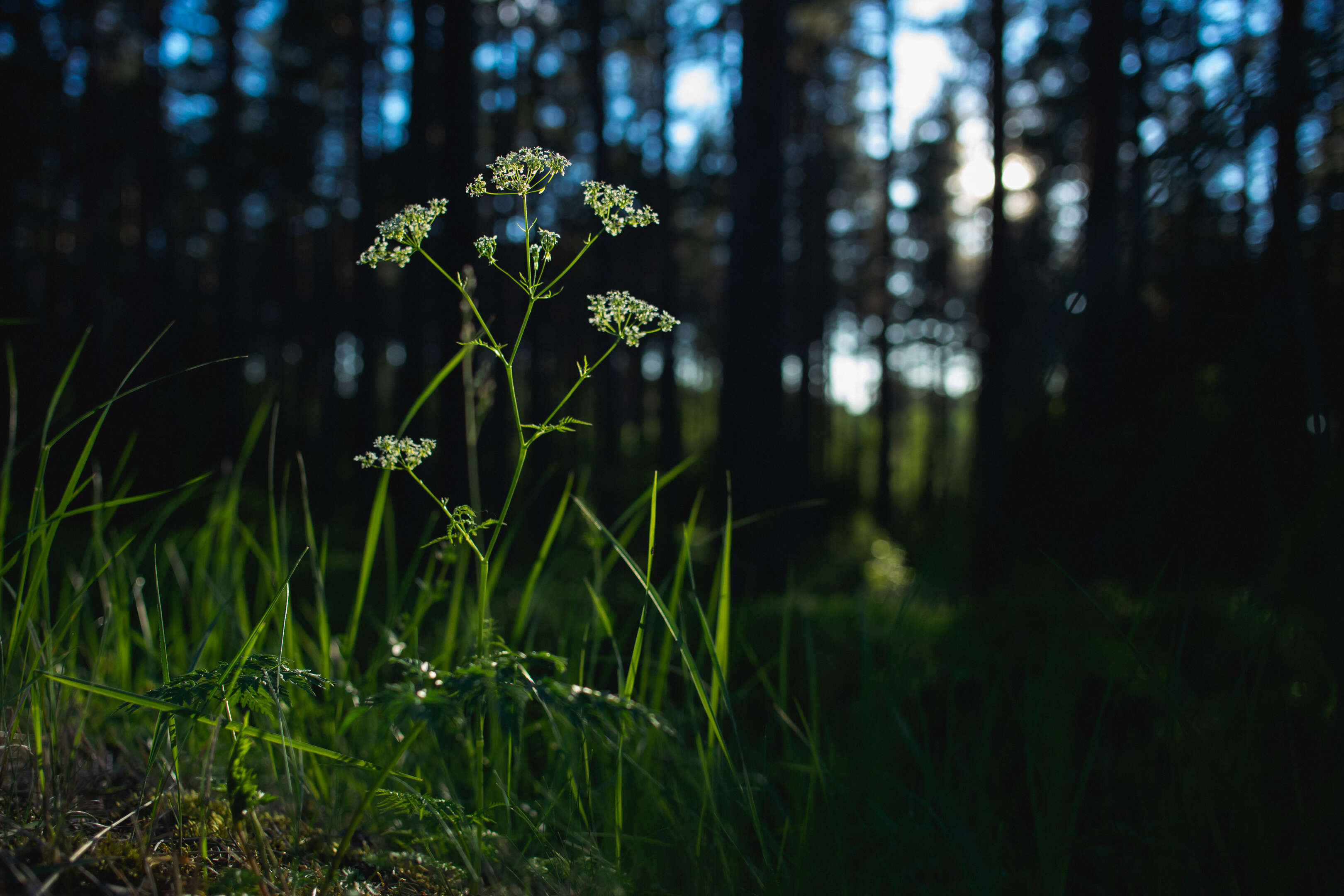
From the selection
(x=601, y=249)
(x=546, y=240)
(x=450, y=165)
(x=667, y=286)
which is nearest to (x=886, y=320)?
(x=667, y=286)

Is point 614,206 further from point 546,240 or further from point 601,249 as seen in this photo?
point 601,249

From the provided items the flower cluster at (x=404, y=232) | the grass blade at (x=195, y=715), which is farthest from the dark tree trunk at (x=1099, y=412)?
the grass blade at (x=195, y=715)

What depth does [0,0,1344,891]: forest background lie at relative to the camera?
1.57 meters

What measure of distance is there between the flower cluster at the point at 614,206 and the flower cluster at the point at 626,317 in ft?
0.42

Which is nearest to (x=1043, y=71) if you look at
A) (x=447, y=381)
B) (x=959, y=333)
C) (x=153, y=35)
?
(x=959, y=333)

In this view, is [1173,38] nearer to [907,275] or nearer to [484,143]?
[484,143]

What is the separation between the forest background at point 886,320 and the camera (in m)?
1.57

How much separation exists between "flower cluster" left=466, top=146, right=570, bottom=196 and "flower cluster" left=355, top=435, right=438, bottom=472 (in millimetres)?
481

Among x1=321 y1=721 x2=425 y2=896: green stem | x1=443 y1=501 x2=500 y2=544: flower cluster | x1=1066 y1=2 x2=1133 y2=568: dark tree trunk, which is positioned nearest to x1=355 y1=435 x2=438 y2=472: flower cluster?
x1=443 y1=501 x2=500 y2=544: flower cluster

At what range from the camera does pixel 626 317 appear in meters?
1.35

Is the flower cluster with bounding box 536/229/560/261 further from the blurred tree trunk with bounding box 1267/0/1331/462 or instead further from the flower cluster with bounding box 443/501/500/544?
the blurred tree trunk with bounding box 1267/0/1331/462

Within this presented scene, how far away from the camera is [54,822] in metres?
1.18

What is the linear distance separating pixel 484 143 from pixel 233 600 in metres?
17.1

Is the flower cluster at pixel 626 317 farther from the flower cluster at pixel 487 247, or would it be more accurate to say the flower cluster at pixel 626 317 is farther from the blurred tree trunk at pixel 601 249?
the blurred tree trunk at pixel 601 249
